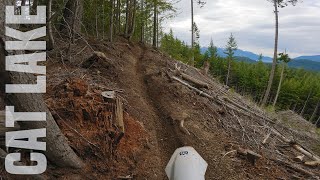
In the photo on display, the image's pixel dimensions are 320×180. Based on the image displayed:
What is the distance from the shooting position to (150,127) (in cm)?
728

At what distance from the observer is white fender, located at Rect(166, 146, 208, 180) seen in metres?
4.82

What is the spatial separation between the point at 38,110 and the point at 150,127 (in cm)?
339

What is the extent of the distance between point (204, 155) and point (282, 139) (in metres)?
2.97

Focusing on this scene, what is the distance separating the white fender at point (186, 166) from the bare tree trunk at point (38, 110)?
1451mm

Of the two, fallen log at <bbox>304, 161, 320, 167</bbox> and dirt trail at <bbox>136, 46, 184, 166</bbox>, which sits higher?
dirt trail at <bbox>136, 46, 184, 166</bbox>

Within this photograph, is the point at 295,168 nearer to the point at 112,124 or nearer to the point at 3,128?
the point at 112,124

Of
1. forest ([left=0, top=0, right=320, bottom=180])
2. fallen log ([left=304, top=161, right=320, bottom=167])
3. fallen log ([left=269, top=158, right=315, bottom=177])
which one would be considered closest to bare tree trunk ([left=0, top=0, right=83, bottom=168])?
forest ([left=0, top=0, right=320, bottom=180])

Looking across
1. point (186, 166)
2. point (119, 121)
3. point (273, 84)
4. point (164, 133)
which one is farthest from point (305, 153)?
point (273, 84)

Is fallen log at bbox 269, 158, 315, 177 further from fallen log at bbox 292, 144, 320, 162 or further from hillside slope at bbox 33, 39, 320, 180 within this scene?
fallen log at bbox 292, 144, 320, 162

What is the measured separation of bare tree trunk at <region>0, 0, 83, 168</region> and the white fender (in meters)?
1.45

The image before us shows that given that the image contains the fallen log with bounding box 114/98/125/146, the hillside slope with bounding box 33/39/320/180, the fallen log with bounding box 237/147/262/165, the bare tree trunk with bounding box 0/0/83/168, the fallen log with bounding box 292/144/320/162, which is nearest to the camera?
the bare tree trunk with bounding box 0/0/83/168

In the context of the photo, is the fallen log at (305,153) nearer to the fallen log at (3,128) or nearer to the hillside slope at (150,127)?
the hillside slope at (150,127)

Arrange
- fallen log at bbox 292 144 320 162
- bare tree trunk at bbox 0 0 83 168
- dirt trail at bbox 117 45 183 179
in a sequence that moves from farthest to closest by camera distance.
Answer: fallen log at bbox 292 144 320 162 < dirt trail at bbox 117 45 183 179 < bare tree trunk at bbox 0 0 83 168

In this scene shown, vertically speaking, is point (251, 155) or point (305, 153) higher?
point (251, 155)
